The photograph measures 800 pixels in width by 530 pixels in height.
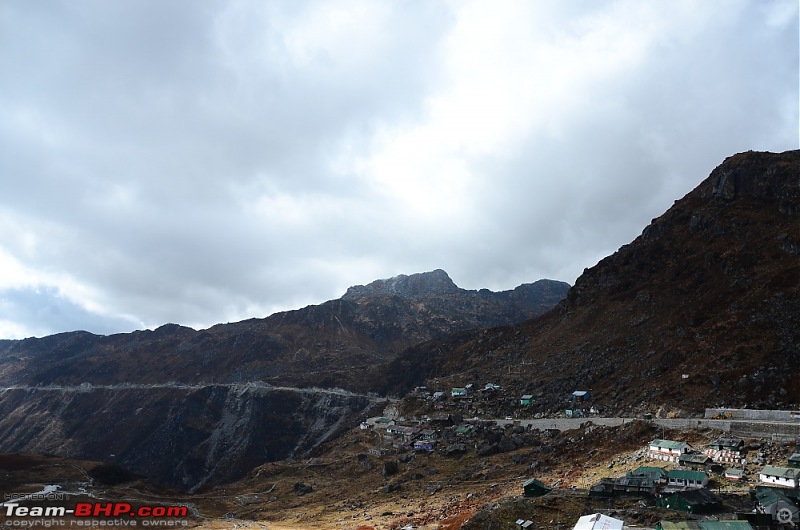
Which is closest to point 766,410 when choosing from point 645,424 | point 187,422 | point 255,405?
point 645,424

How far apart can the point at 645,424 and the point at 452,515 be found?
36.9m

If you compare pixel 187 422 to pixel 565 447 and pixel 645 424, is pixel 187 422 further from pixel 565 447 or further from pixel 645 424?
pixel 645 424

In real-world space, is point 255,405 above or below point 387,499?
above

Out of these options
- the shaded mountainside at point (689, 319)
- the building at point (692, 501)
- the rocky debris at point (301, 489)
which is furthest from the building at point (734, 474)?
the rocky debris at point (301, 489)

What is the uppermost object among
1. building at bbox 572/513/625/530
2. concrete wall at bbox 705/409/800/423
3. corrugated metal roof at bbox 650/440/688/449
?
concrete wall at bbox 705/409/800/423

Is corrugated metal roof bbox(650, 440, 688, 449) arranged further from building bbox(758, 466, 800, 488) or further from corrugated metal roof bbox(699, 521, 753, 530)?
corrugated metal roof bbox(699, 521, 753, 530)

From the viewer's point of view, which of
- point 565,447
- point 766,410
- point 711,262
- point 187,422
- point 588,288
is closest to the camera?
point 766,410

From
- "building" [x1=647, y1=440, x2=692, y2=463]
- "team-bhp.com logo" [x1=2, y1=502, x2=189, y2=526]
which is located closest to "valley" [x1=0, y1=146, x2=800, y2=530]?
"building" [x1=647, y1=440, x2=692, y2=463]

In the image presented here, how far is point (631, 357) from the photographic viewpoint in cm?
11294

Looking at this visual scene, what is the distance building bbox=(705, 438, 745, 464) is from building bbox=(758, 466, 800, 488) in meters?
6.07

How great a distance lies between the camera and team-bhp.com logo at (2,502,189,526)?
66.0 metres

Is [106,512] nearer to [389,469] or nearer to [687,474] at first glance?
[389,469]

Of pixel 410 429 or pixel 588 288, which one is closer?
pixel 410 429

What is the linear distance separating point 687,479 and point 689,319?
68961 millimetres
